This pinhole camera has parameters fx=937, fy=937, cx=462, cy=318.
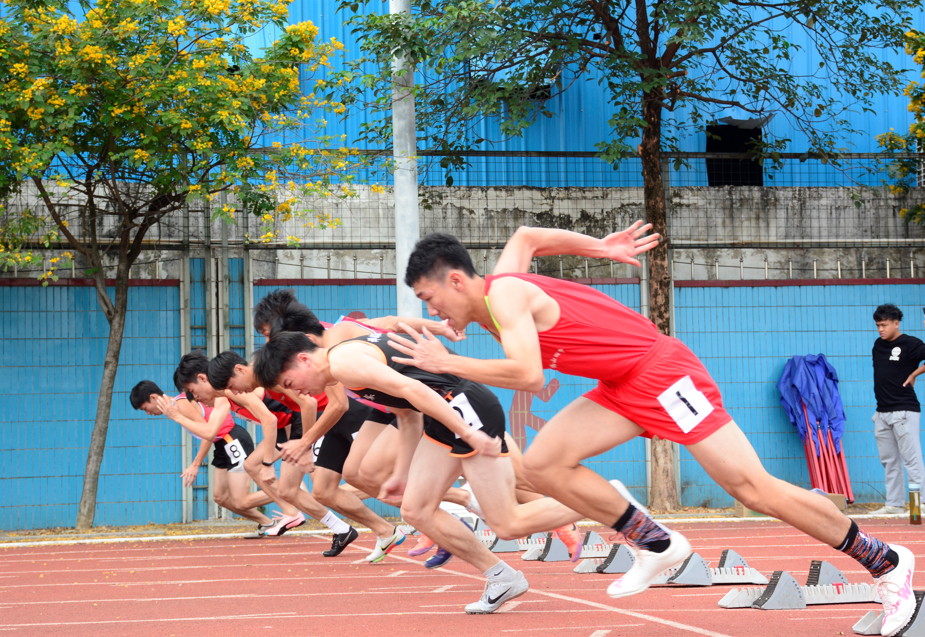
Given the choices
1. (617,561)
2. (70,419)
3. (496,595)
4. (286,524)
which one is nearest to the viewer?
(496,595)

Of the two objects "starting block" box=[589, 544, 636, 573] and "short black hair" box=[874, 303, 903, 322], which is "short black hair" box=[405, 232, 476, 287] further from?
"short black hair" box=[874, 303, 903, 322]

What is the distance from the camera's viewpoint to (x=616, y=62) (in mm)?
11594

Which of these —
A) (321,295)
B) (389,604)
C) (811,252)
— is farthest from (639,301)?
(389,604)

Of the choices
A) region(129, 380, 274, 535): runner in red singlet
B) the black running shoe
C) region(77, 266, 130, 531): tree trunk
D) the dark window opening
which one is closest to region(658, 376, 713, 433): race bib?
the black running shoe

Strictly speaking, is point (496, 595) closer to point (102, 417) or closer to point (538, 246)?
point (538, 246)

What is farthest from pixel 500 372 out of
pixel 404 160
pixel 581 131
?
pixel 581 131

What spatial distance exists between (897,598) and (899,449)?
7.08m

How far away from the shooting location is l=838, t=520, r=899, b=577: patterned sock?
3805mm

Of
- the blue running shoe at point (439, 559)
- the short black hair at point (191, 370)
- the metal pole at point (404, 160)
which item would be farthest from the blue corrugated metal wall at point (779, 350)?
the short black hair at point (191, 370)

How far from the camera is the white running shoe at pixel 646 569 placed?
398 centimetres

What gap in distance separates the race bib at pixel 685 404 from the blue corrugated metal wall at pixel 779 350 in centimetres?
831

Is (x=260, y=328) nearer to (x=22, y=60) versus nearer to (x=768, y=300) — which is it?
(x=22, y=60)

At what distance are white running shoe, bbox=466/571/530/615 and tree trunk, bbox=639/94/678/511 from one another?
22.5ft

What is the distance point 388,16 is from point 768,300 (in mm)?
6202
